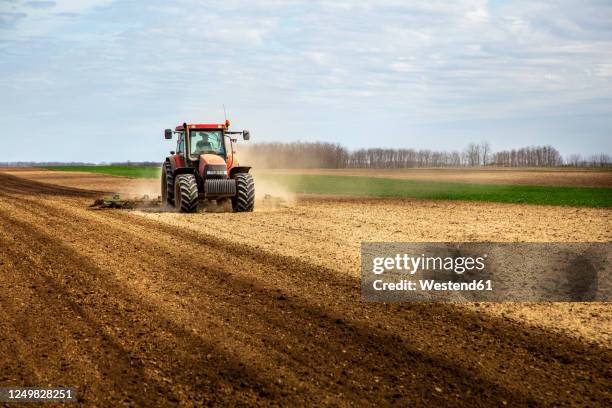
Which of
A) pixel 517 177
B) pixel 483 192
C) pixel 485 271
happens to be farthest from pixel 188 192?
pixel 517 177

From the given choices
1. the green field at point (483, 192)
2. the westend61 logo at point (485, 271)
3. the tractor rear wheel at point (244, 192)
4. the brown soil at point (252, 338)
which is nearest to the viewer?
the brown soil at point (252, 338)

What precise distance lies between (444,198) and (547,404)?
2552 centimetres

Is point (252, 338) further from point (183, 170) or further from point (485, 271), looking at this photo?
point (183, 170)

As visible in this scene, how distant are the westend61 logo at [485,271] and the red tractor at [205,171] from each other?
700 cm

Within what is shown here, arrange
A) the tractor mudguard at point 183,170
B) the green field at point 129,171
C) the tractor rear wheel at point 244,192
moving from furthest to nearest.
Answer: the green field at point 129,171 < the tractor mudguard at point 183,170 < the tractor rear wheel at point 244,192

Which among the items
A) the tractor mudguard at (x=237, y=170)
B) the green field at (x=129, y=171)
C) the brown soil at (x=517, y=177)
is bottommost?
the brown soil at (x=517, y=177)

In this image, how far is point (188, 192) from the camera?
65.6 feet

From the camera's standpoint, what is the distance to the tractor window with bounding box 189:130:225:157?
21203 millimetres

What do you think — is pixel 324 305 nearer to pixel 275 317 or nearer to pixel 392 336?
pixel 275 317

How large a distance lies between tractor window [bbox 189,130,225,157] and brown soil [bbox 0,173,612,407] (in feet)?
25.1

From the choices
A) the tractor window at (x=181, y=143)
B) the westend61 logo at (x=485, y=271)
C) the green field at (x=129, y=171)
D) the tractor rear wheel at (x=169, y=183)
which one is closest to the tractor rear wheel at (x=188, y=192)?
the tractor rear wheel at (x=169, y=183)

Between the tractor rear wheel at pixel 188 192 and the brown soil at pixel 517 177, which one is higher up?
the tractor rear wheel at pixel 188 192

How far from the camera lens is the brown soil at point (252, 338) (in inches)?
237

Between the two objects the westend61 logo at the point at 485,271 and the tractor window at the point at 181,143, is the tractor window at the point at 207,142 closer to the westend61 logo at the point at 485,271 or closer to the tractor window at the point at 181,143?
the tractor window at the point at 181,143
